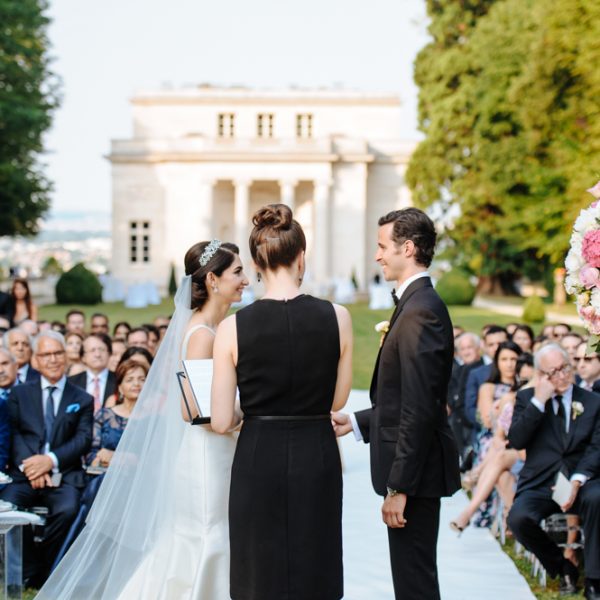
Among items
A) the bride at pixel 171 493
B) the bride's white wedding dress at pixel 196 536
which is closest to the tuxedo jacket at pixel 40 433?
the bride at pixel 171 493

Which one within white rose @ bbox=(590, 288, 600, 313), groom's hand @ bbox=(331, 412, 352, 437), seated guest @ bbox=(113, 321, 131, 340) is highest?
white rose @ bbox=(590, 288, 600, 313)

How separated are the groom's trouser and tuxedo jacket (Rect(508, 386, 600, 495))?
8.80 feet

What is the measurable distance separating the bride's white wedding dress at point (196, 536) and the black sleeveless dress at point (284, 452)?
740 millimetres

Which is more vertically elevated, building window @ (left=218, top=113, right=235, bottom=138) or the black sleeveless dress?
building window @ (left=218, top=113, right=235, bottom=138)

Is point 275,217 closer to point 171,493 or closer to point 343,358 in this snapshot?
point 343,358

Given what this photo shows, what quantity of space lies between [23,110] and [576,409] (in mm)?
31857

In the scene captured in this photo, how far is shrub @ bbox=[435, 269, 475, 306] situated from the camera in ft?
115

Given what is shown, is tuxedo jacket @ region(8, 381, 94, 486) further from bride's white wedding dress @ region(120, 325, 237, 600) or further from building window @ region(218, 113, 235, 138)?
building window @ region(218, 113, 235, 138)

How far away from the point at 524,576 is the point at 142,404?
3.38m

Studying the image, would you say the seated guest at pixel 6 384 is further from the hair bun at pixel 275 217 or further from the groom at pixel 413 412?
the hair bun at pixel 275 217

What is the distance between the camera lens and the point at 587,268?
4832mm

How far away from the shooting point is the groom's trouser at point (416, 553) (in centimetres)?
455

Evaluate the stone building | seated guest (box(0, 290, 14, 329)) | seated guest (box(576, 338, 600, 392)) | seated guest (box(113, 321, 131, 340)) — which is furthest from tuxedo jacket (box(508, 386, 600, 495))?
the stone building

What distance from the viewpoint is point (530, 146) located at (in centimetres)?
2872
